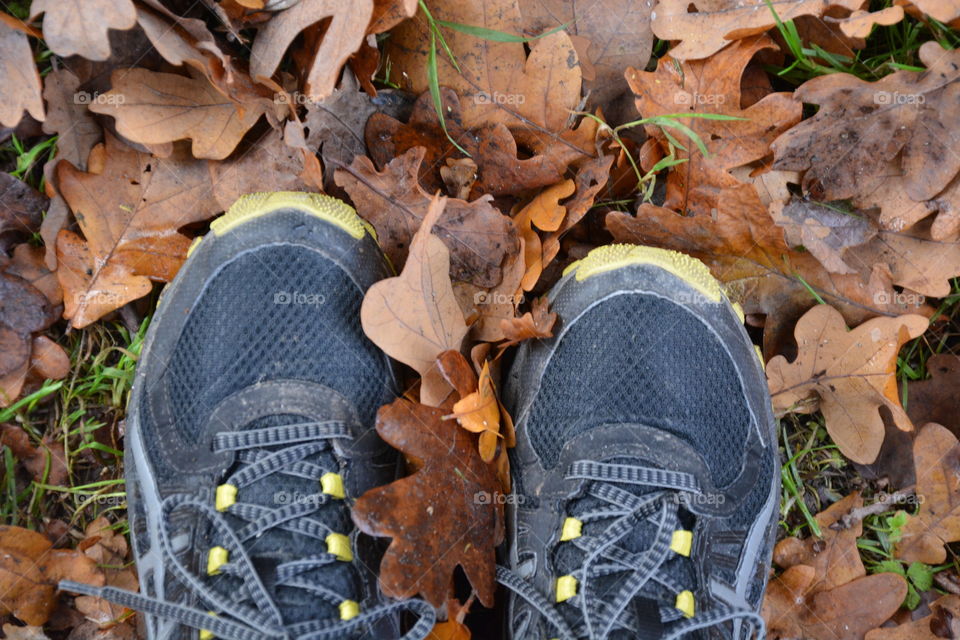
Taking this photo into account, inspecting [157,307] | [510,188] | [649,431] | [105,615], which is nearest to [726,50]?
[510,188]

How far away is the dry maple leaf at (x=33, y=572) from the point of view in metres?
2.21

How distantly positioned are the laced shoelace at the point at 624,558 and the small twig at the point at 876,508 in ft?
1.87

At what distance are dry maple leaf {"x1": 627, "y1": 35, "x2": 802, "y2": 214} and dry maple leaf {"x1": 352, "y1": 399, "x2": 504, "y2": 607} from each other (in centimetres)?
99

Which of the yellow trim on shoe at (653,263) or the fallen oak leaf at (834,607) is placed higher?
the yellow trim on shoe at (653,263)

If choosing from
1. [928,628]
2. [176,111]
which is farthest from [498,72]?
[928,628]

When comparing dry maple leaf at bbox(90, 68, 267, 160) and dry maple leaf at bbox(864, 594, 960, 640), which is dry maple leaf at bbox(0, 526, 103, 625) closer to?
dry maple leaf at bbox(90, 68, 267, 160)

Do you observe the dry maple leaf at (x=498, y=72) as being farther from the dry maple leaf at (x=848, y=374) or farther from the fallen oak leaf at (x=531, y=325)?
the dry maple leaf at (x=848, y=374)

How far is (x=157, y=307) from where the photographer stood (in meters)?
2.26

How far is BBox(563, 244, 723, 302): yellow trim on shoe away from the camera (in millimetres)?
2172

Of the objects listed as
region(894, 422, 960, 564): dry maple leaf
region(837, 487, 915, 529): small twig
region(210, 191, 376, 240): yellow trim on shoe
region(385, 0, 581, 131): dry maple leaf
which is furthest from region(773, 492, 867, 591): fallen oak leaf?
region(210, 191, 376, 240): yellow trim on shoe

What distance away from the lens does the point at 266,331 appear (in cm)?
213

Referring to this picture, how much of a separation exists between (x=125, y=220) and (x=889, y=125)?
220 centimetres

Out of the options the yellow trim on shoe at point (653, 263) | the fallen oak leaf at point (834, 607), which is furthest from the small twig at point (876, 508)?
the yellow trim on shoe at point (653, 263)

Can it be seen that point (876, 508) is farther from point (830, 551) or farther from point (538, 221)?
→ point (538, 221)
